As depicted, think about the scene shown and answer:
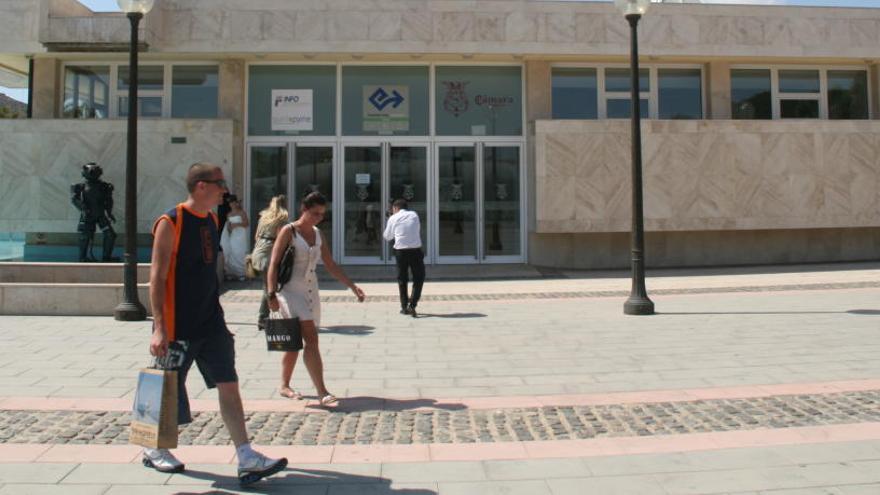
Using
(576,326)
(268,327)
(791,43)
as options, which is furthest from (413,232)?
(791,43)

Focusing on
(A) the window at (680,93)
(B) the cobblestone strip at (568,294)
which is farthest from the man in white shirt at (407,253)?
(A) the window at (680,93)

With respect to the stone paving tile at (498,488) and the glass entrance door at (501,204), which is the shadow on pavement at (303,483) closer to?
the stone paving tile at (498,488)

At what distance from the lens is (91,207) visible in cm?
1448

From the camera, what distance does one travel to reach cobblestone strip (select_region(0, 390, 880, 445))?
487cm

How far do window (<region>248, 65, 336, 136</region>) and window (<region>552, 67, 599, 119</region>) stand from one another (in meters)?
5.60

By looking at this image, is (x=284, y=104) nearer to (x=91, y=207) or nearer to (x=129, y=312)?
(x=91, y=207)

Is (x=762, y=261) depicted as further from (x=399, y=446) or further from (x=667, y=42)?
(x=399, y=446)

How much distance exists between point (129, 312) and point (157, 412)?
652 cm

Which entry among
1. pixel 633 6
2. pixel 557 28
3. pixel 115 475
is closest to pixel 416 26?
pixel 557 28

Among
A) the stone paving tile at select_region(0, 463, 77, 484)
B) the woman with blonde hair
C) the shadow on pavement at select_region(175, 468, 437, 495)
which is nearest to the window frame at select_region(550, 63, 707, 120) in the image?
the woman with blonde hair

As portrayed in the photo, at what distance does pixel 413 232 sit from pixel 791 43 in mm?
12159

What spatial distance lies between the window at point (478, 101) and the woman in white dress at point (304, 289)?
1137 centimetres

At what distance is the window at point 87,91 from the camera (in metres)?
16.6

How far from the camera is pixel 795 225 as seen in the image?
16.6m
